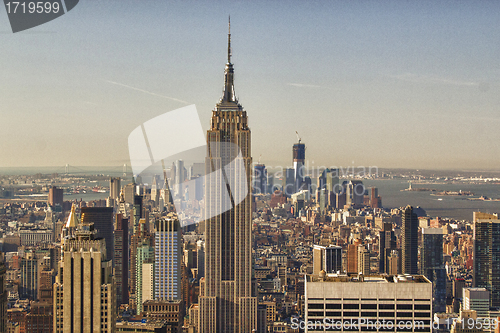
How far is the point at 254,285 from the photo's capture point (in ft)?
44.7

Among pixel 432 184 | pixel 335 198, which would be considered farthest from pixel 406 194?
pixel 335 198

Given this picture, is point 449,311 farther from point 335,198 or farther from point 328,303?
point 335,198

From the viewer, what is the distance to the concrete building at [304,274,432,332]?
5766 mm

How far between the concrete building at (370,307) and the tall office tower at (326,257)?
8000mm

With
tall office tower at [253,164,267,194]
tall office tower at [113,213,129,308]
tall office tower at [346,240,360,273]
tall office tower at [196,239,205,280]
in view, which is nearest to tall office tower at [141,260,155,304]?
tall office tower at [113,213,129,308]

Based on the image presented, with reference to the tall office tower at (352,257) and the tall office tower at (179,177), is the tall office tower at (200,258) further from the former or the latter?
the tall office tower at (352,257)

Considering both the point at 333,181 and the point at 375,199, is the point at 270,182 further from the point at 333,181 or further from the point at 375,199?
the point at 375,199

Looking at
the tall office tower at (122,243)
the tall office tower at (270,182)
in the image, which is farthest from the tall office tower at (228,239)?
the tall office tower at (122,243)

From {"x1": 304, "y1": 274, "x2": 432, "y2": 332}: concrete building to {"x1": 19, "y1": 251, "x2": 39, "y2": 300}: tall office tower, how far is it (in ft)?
15.1

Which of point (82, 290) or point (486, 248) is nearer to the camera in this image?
point (82, 290)

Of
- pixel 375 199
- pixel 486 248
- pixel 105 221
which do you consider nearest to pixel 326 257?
pixel 375 199

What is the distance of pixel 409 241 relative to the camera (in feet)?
51.4

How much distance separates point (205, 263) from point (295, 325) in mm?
3796

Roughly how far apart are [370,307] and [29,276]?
20.6ft
